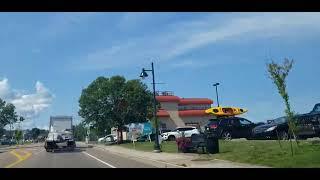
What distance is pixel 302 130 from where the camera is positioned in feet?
85.6

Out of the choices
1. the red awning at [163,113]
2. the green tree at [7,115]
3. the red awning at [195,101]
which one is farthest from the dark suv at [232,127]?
the green tree at [7,115]

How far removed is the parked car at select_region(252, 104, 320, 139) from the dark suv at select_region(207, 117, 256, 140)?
320 centimetres

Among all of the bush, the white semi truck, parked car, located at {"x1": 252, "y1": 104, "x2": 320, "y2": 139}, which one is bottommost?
the bush

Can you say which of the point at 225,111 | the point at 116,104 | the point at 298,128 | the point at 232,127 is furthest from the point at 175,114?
the point at 298,128

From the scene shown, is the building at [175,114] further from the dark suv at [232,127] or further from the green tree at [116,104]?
the dark suv at [232,127]

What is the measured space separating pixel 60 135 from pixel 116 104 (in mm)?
22701

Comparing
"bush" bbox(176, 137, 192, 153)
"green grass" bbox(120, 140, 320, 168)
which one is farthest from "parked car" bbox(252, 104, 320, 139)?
"bush" bbox(176, 137, 192, 153)

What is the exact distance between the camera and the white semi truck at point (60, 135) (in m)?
47.8

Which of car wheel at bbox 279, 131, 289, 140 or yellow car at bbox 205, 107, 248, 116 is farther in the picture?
yellow car at bbox 205, 107, 248, 116

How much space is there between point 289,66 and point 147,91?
167ft

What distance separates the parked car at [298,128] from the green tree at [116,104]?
3812 cm

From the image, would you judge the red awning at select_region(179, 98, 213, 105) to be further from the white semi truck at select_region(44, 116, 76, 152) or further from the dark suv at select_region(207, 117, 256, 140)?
the dark suv at select_region(207, 117, 256, 140)

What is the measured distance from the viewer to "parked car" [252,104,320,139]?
26.0 metres
